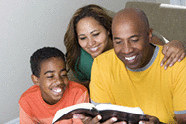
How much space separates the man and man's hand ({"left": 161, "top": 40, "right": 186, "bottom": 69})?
2cm

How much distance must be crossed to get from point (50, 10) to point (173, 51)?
1603 millimetres

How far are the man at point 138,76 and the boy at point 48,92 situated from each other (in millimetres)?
308

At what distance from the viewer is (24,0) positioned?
89.1 inches

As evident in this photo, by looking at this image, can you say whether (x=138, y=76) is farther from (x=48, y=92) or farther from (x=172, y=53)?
(x=48, y=92)

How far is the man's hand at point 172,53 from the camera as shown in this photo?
1180 millimetres

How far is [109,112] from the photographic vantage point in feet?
3.34

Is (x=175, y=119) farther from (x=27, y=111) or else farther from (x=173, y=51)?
(x=27, y=111)

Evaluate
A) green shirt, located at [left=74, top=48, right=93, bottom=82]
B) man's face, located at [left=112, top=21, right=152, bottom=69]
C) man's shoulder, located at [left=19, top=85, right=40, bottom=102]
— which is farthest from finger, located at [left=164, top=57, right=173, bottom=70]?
man's shoulder, located at [left=19, top=85, right=40, bottom=102]

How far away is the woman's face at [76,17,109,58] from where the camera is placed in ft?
5.73

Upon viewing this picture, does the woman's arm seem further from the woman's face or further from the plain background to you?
the plain background

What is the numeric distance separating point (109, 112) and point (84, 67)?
1.00 metres

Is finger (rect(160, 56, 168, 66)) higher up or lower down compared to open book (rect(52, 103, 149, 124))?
higher up

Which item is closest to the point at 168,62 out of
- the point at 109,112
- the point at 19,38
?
the point at 109,112

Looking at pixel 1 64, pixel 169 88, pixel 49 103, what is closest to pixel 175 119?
pixel 169 88
